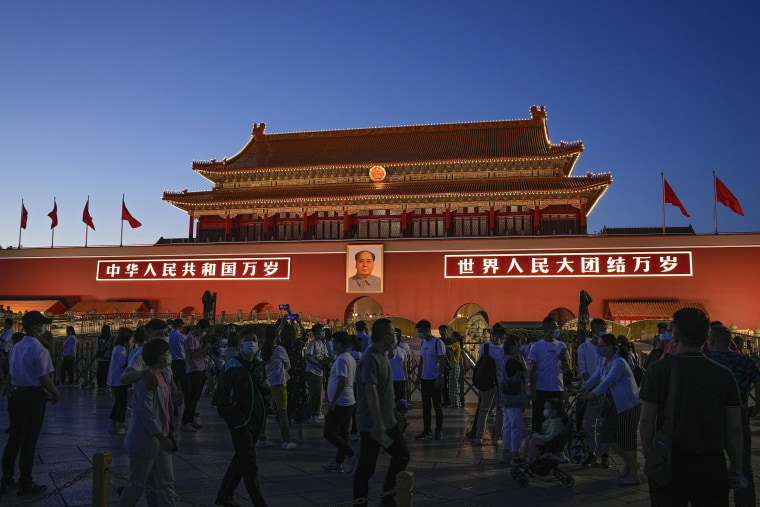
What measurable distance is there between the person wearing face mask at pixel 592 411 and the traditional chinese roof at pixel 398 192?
68.4 ft

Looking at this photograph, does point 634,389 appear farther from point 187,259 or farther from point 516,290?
point 187,259

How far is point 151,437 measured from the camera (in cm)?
446

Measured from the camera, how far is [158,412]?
4512mm

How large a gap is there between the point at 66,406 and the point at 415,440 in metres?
6.95

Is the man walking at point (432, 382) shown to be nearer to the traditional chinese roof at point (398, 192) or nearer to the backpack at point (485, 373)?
the backpack at point (485, 373)

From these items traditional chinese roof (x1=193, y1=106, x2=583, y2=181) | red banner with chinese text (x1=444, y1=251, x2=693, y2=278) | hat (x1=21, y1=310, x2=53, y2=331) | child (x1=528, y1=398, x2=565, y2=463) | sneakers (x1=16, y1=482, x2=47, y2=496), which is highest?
traditional chinese roof (x1=193, y1=106, x2=583, y2=181)

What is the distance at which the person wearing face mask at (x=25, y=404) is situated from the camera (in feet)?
18.2

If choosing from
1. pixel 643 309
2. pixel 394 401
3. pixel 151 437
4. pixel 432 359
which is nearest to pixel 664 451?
→ pixel 394 401

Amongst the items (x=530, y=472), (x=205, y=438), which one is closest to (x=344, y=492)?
(x=530, y=472)

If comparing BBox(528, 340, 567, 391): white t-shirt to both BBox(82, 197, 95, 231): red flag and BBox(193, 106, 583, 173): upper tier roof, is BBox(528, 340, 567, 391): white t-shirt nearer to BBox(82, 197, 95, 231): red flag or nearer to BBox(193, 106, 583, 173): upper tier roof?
BBox(193, 106, 583, 173): upper tier roof

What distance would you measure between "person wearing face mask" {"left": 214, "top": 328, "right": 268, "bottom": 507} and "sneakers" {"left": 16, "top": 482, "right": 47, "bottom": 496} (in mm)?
1911

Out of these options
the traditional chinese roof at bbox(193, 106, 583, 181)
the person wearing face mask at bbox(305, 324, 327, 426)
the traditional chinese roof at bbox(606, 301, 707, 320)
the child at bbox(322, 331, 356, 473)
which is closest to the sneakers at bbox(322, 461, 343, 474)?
the child at bbox(322, 331, 356, 473)

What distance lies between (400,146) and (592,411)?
2685 cm

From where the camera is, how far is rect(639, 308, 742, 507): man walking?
3.23m
